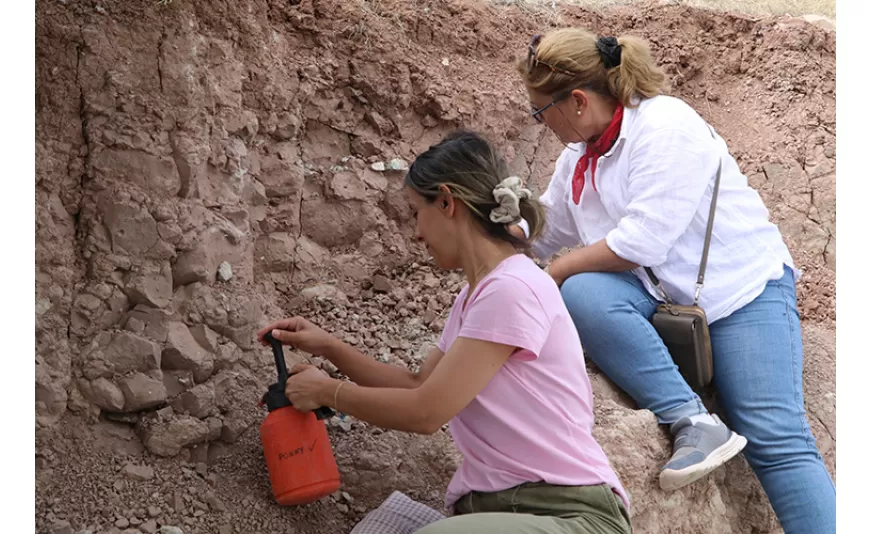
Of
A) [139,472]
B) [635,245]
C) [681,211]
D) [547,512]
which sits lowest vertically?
[139,472]

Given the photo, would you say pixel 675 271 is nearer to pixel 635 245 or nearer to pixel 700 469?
pixel 635 245

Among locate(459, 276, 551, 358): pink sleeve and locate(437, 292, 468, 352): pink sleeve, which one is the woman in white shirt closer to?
locate(437, 292, 468, 352): pink sleeve

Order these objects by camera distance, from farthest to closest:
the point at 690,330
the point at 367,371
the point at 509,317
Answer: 1. the point at 690,330
2. the point at 367,371
3. the point at 509,317

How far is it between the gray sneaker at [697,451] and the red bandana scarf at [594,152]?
0.92 metres

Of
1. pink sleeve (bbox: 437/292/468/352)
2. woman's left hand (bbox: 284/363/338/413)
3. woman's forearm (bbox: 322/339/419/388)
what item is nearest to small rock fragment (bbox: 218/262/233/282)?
woman's forearm (bbox: 322/339/419/388)

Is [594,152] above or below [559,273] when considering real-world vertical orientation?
above

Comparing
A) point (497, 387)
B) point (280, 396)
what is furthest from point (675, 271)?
point (280, 396)

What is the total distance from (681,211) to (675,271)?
0.81 feet

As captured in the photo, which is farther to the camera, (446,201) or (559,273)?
(559,273)

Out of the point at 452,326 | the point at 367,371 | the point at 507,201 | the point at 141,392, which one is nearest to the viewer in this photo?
the point at 507,201

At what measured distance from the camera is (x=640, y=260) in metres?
3.12

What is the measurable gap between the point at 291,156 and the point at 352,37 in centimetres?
68

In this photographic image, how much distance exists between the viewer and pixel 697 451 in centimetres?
300

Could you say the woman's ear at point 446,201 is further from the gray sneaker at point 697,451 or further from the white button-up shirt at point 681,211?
the gray sneaker at point 697,451
